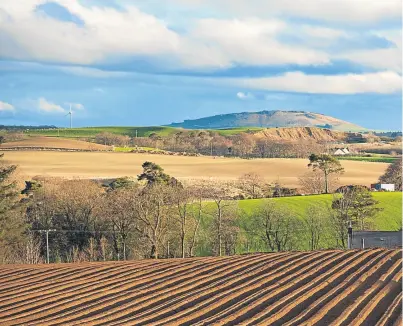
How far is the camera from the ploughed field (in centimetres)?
1928

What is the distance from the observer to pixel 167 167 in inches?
4469

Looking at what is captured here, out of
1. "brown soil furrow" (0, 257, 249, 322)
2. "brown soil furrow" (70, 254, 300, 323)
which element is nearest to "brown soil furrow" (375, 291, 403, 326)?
"brown soil furrow" (70, 254, 300, 323)

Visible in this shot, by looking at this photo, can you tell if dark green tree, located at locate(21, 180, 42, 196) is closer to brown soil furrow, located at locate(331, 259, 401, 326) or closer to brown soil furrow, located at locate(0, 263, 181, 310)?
brown soil furrow, located at locate(0, 263, 181, 310)

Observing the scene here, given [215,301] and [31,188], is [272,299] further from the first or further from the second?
[31,188]

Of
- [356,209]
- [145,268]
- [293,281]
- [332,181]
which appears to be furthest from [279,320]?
[332,181]

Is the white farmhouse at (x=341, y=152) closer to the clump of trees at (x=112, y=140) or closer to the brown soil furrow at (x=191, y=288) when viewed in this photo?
the clump of trees at (x=112, y=140)

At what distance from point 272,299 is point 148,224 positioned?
32178mm

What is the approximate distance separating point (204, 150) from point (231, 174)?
66880 mm

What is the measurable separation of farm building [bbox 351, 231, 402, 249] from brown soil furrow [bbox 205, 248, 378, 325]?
22452mm

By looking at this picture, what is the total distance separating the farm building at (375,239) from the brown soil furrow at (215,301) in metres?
25.6

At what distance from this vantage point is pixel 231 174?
4220 inches

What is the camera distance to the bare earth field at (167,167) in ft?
336

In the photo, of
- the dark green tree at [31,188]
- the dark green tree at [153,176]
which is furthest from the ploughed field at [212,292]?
the dark green tree at [153,176]

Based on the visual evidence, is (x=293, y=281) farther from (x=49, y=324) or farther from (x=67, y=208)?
(x=67, y=208)
